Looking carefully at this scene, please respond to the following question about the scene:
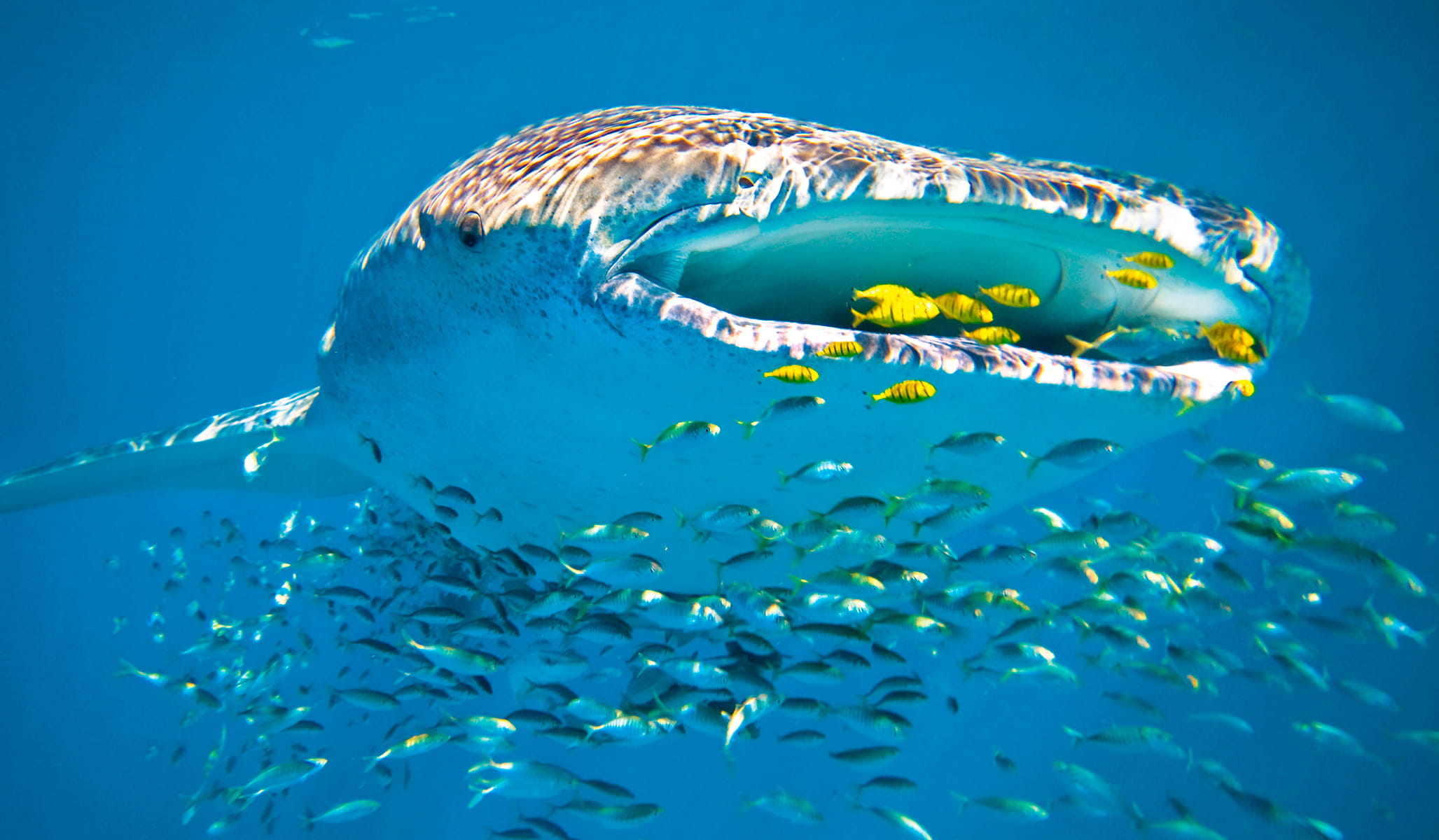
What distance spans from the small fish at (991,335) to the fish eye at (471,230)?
157 centimetres

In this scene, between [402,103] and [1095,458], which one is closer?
[1095,458]

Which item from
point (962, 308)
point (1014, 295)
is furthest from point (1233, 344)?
point (962, 308)

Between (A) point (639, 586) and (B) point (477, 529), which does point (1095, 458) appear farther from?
(B) point (477, 529)

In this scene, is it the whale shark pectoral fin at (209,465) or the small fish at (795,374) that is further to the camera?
the whale shark pectoral fin at (209,465)

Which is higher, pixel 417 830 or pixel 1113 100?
pixel 1113 100

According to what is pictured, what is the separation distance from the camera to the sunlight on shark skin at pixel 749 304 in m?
1.97

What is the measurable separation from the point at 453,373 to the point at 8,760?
48.5 metres

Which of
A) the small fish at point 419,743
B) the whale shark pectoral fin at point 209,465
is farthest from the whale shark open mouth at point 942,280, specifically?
the small fish at point 419,743

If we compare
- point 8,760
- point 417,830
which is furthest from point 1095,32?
point 8,760

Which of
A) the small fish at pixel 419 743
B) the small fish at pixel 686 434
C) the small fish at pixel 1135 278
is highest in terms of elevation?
the small fish at pixel 1135 278

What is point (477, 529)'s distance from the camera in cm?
411

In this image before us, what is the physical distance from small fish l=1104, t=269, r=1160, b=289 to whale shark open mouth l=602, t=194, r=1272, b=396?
0.04ft

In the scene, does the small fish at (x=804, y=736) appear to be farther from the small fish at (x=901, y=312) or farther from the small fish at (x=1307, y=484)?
the small fish at (x=901, y=312)

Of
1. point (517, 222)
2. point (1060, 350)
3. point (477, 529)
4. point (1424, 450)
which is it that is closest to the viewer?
point (517, 222)
